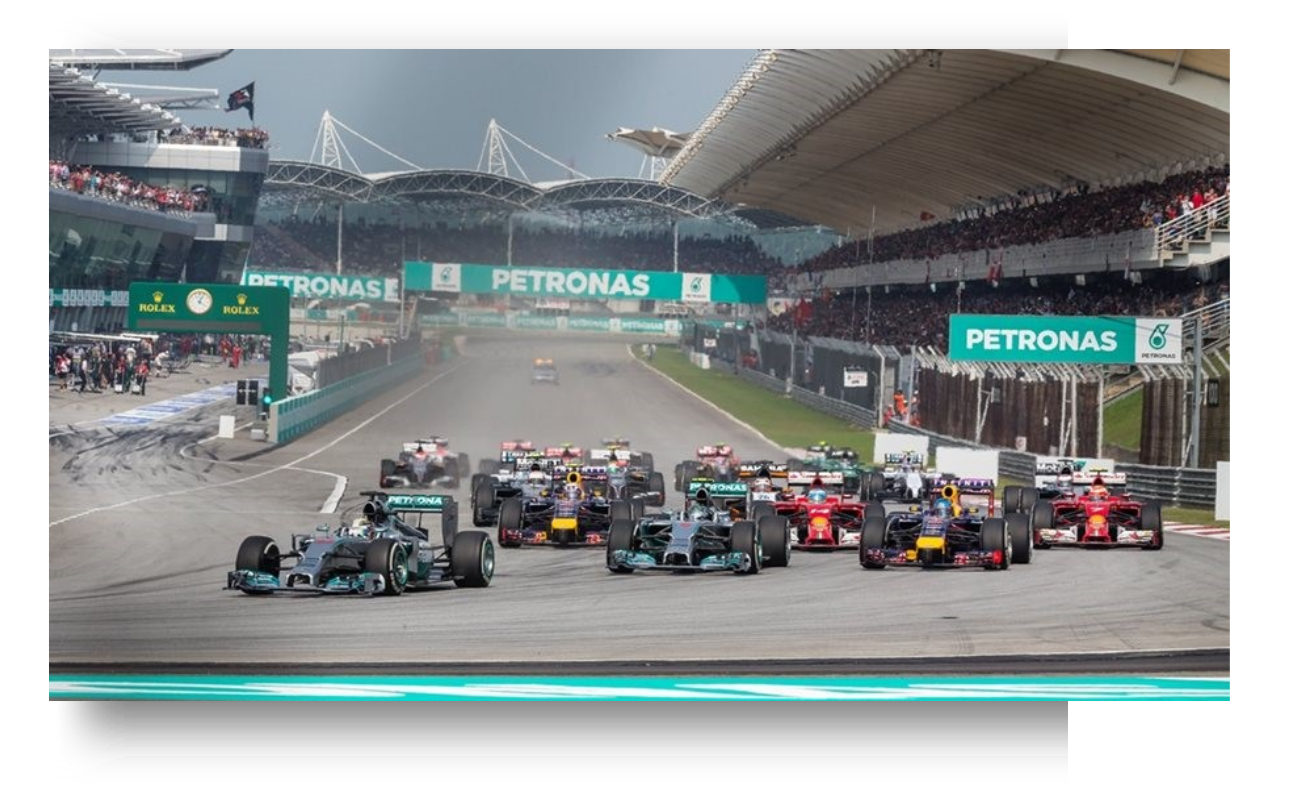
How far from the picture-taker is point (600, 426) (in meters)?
30.2

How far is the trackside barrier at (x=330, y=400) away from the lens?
25141mm

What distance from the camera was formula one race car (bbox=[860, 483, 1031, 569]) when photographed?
881 inches

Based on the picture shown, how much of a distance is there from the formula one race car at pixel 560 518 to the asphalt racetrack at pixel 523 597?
33 cm

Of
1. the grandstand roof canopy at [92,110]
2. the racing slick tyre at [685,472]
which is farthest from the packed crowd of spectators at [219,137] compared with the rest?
the racing slick tyre at [685,472]

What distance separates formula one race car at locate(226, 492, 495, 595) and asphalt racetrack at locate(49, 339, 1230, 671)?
0.22 m

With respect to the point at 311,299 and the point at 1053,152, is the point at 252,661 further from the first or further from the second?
the point at 1053,152

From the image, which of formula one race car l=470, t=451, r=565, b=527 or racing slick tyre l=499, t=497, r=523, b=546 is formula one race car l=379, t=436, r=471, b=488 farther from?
racing slick tyre l=499, t=497, r=523, b=546

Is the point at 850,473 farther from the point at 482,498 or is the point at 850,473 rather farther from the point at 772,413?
the point at 482,498

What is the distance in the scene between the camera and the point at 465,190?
21.4 metres

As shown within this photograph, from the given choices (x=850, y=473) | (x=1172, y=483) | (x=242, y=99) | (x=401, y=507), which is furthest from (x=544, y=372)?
(x=1172, y=483)

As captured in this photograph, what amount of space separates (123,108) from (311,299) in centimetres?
451

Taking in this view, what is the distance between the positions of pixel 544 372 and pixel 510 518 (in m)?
3.06

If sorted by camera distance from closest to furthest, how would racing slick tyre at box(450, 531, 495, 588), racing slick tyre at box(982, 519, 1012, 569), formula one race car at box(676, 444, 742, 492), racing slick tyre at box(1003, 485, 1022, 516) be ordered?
racing slick tyre at box(450, 531, 495, 588)
racing slick tyre at box(982, 519, 1012, 569)
racing slick tyre at box(1003, 485, 1022, 516)
formula one race car at box(676, 444, 742, 492)

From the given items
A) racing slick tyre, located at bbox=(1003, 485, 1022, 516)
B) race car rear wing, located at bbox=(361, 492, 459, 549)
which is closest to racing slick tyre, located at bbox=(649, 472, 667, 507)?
racing slick tyre, located at bbox=(1003, 485, 1022, 516)
